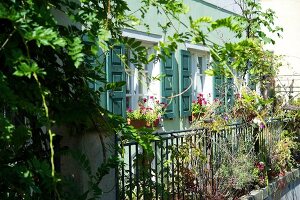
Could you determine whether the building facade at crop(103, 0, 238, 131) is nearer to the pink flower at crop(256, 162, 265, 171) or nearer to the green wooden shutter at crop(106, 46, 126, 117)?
the green wooden shutter at crop(106, 46, 126, 117)

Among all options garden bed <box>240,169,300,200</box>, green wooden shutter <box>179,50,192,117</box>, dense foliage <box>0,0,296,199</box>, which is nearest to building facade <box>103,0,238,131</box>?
green wooden shutter <box>179,50,192,117</box>

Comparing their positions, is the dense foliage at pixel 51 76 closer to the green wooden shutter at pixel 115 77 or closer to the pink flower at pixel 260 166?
the green wooden shutter at pixel 115 77

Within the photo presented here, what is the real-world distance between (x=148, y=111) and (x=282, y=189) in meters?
2.12

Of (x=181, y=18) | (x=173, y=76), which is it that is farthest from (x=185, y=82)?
(x=181, y=18)

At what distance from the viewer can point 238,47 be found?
2.85 metres

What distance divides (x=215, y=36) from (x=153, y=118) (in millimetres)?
3548

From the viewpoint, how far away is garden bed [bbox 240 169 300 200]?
6.67 m

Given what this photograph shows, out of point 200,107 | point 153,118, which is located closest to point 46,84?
point 153,118

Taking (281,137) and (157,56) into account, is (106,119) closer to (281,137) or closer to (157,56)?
(157,56)

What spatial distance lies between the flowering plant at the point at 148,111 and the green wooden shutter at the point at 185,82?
36.0 inches

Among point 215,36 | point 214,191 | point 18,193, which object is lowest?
point 214,191

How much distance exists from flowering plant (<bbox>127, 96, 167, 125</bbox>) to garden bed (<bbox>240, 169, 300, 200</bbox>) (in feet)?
6.00

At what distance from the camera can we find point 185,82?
31.9ft

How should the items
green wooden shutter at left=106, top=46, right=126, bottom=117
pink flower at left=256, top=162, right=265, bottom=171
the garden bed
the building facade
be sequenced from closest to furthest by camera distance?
the garden bed < pink flower at left=256, top=162, right=265, bottom=171 < green wooden shutter at left=106, top=46, right=126, bottom=117 < the building facade
